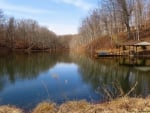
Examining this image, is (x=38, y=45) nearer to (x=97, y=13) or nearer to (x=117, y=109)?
(x=97, y=13)

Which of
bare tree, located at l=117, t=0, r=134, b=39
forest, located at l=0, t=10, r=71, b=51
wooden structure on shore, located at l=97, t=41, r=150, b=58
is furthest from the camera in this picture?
forest, located at l=0, t=10, r=71, b=51

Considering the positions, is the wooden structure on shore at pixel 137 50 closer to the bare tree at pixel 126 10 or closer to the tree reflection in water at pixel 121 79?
the bare tree at pixel 126 10

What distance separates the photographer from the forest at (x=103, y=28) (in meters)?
55.4

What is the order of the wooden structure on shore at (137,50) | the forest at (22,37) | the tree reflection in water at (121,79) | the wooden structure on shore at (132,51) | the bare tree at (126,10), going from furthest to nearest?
the forest at (22,37) < the bare tree at (126,10) < the wooden structure on shore at (132,51) < the wooden structure on shore at (137,50) < the tree reflection in water at (121,79)

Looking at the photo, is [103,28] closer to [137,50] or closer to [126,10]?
[126,10]

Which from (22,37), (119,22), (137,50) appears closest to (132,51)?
(137,50)

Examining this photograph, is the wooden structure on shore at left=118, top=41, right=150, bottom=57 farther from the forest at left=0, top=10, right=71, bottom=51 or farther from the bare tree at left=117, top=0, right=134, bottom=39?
the forest at left=0, top=10, right=71, bottom=51

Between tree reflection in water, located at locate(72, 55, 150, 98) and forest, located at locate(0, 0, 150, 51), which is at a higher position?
forest, located at locate(0, 0, 150, 51)

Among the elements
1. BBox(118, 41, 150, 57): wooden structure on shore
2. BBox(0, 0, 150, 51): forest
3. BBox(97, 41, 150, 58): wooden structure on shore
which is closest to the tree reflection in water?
BBox(118, 41, 150, 57): wooden structure on shore

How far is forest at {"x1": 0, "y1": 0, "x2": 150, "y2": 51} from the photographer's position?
5542 centimetres

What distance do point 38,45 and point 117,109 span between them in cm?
9850

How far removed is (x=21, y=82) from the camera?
1950 cm

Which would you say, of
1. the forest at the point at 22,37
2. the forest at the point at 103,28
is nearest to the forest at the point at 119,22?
the forest at the point at 103,28

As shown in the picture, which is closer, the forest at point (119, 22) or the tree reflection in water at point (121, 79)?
the tree reflection in water at point (121, 79)
